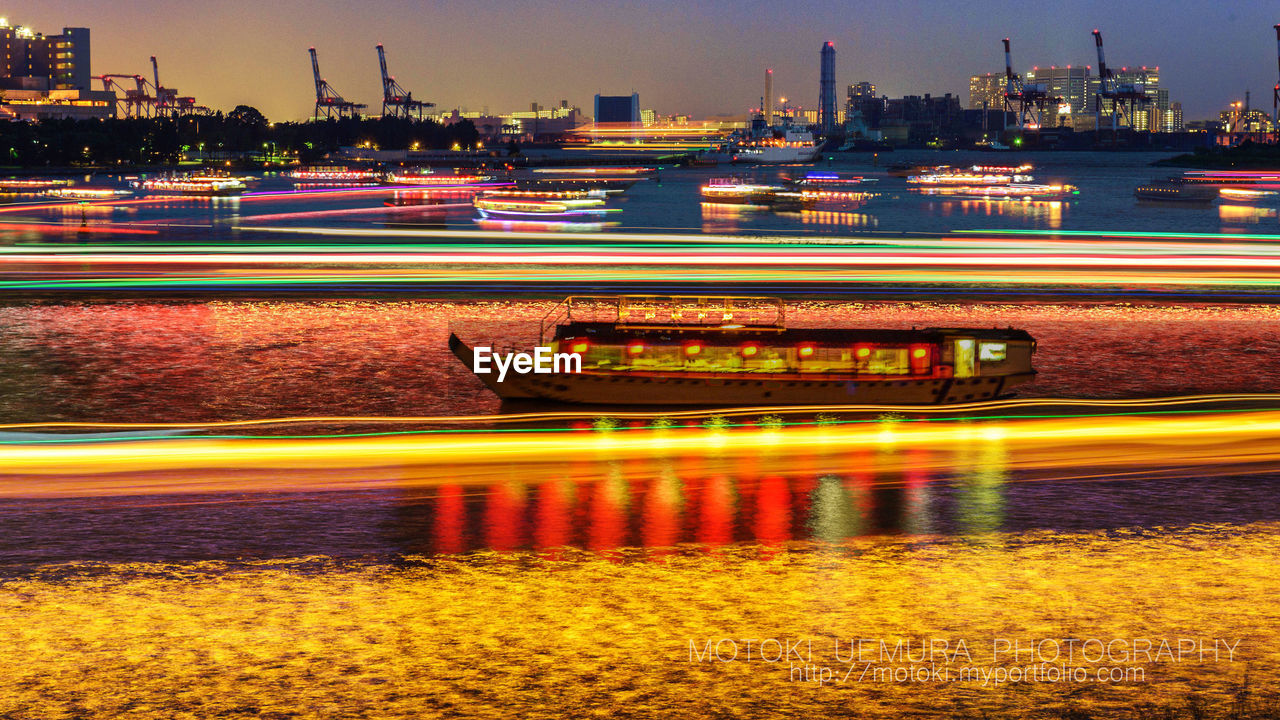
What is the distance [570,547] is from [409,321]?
81.2 ft

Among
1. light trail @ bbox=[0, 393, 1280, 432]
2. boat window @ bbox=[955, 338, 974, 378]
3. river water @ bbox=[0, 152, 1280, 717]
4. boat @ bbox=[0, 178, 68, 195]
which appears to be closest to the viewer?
river water @ bbox=[0, 152, 1280, 717]

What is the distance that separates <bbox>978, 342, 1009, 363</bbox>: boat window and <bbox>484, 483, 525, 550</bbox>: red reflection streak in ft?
40.3

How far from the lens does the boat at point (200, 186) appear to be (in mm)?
129375

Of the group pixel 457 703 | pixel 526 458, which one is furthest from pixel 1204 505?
pixel 457 703

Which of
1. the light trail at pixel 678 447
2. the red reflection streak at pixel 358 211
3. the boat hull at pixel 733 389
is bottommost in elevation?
the light trail at pixel 678 447

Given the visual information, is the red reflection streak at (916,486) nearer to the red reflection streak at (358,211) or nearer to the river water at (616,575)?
the river water at (616,575)

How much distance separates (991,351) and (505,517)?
13850 mm

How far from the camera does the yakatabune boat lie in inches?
995

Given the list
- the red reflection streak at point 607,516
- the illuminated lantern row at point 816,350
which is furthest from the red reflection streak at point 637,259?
the red reflection streak at point 607,516

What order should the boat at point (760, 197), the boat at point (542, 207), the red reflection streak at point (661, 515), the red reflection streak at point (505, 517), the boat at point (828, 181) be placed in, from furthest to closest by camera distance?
the boat at point (828, 181) → the boat at point (760, 197) → the boat at point (542, 207) → the red reflection streak at point (661, 515) → the red reflection streak at point (505, 517)

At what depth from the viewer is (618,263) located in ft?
187

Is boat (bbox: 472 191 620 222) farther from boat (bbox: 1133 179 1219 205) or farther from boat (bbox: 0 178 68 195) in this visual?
boat (bbox: 0 178 68 195)

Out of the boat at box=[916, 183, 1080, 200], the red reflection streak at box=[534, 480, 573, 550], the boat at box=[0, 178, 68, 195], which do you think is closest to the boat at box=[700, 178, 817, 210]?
the boat at box=[916, 183, 1080, 200]

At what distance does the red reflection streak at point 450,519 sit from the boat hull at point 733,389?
27.7 ft
